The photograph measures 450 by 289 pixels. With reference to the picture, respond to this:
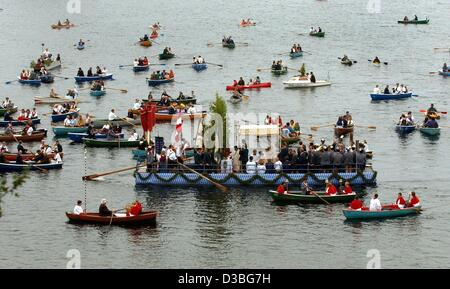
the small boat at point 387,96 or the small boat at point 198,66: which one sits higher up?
the small boat at point 198,66

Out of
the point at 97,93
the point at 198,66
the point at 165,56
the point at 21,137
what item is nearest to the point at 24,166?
the point at 21,137

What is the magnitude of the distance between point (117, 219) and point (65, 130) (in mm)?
28280

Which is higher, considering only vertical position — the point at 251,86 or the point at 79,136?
the point at 251,86

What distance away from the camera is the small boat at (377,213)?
6969cm

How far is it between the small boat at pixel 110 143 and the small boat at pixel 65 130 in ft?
12.0

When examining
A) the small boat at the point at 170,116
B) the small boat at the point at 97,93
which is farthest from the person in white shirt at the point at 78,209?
the small boat at the point at 97,93

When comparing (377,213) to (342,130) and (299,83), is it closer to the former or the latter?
(342,130)

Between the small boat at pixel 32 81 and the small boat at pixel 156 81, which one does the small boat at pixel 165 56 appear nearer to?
the small boat at pixel 156 81

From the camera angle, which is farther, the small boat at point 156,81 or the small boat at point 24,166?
the small boat at point 156,81

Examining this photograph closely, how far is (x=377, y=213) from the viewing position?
70000 millimetres

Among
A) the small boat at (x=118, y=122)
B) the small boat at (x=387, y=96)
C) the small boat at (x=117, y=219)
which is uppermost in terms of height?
the small boat at (x=387, y=96)

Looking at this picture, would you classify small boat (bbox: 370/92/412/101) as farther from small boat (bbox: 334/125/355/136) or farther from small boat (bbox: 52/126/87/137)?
small boat (bbox: 52/126/87/137)

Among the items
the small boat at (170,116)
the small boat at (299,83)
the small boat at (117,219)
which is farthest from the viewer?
the small boat at (299,83)

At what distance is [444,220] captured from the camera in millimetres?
70500
